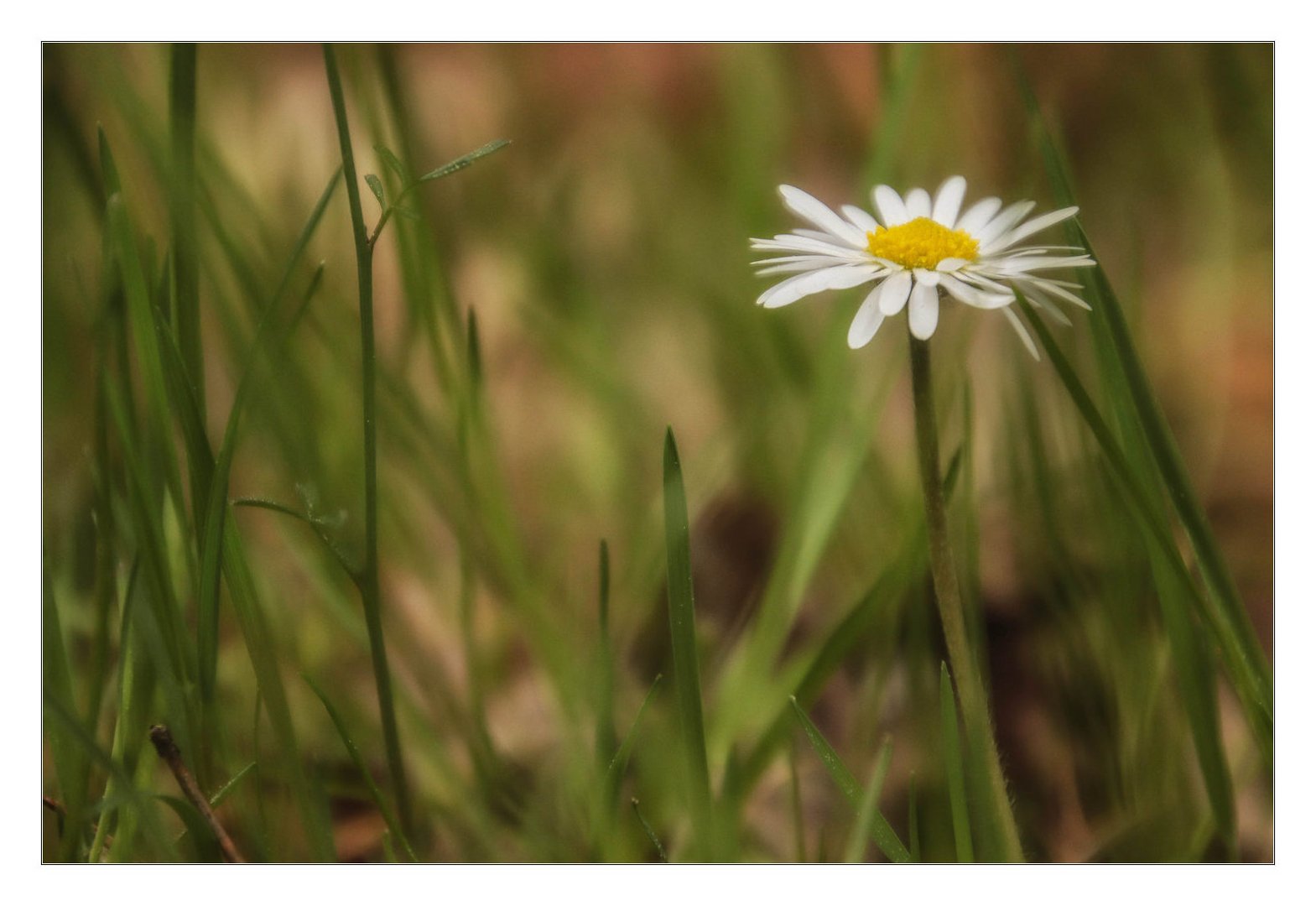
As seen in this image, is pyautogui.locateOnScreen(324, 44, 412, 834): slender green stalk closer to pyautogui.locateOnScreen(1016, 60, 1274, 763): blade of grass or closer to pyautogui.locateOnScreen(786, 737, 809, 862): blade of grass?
pyautogui.locateOnScreen(786, 737, 809, 862): blade of grass

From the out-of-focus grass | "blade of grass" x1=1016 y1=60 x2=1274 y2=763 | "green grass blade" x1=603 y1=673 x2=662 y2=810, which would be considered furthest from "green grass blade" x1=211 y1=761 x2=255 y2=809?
"blade of grass" x1=1016 y1=60 x2=1274 y2=763

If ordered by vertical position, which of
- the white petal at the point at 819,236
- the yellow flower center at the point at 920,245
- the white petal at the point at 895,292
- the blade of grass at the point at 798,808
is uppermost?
the white petal at the point at 819,236

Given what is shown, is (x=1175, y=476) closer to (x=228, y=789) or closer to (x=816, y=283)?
(x=816, y=283)

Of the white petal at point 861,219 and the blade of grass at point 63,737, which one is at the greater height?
the white petal at point 861,219

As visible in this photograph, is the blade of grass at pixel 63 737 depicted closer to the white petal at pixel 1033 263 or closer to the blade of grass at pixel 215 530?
the blade of grass at pixel 215 530

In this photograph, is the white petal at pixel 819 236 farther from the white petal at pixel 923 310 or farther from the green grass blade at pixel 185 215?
the green grass blade at pixel 185 215

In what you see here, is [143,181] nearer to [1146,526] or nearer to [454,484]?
[454,484]

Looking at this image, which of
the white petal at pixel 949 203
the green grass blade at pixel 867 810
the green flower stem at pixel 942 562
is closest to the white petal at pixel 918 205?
the white petal at pixel 949 203

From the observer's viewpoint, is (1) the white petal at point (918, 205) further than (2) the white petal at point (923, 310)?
Yes
